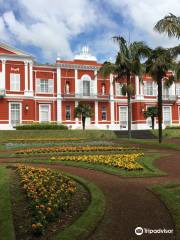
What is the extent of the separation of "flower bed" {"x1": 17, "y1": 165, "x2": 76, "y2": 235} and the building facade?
101ft

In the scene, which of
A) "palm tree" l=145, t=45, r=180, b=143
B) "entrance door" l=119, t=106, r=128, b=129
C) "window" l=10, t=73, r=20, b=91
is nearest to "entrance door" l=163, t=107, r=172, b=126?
"entrance door" l=119, t=106, r=128, b=129

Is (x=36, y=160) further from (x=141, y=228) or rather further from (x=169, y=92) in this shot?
(x=169, y=92)

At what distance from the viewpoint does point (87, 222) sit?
6.34 meters

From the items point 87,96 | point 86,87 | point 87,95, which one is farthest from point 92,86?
point 87,96

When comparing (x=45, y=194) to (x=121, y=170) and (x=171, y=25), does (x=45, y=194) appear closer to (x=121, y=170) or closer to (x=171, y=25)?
(x=121, y=170)

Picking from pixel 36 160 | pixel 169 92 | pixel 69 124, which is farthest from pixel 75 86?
pixel 36 160

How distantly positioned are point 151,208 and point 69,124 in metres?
38.6

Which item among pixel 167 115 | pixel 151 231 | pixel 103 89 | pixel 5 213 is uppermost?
pixel 103 89

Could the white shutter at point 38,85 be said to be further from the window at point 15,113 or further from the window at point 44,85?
the window at point 15,113

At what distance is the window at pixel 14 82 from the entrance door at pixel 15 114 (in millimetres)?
2039

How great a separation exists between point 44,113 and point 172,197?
3812cm

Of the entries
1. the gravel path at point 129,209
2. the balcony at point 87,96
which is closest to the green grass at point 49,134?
the balcony at point 87,96

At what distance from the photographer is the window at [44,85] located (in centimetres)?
4509

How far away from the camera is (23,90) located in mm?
42500
